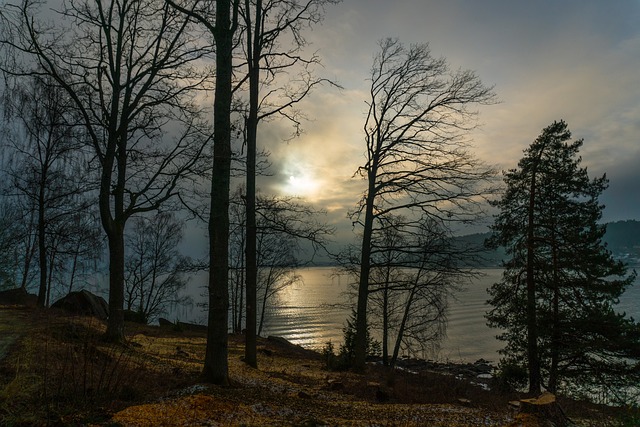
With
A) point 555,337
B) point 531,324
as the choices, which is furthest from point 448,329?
point 531,324

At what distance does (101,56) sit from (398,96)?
423 inches

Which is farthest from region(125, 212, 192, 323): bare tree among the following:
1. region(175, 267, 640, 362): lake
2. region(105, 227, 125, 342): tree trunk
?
region(105, 227, 125, 342): tree trunk

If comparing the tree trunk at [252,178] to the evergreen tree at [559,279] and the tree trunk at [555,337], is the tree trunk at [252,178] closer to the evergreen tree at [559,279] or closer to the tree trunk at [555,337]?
the evergreen tree at [559,279]

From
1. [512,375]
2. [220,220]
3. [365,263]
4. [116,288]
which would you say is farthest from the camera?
[512,375]

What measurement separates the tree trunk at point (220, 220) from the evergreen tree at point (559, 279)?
1301 cm

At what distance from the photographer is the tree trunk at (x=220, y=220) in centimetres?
708

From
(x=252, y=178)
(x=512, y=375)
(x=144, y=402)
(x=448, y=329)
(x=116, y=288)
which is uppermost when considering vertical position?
(x=252, y=178)

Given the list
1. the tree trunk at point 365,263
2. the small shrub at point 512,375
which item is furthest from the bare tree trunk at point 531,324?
the tree trunk at point 365,263

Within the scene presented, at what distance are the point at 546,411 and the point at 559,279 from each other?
14488 mm

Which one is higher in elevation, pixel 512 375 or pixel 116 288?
pixel 116 288

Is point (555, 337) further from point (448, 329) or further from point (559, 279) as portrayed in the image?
point (448, 329)

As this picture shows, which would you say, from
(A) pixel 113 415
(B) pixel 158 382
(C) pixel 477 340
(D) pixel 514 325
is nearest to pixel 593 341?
(D) pixel 514 325

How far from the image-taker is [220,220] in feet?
24.1

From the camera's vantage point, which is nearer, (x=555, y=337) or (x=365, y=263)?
(x=365, y=263)
